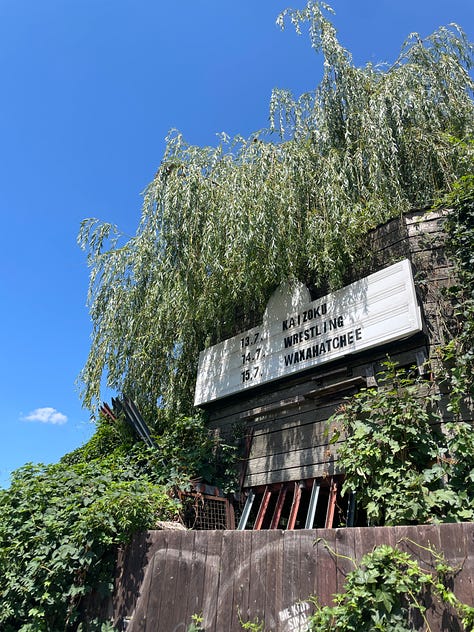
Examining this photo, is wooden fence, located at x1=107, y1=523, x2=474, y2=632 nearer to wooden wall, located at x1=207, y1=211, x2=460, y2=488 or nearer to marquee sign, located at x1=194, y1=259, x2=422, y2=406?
wooden wall, located at x1=207, y1=211, x2=460, y2=488

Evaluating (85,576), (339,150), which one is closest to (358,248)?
(339,150)

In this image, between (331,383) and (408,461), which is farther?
(331,383)

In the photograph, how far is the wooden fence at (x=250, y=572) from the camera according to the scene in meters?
2.33

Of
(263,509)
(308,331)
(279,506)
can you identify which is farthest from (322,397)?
(263,509)

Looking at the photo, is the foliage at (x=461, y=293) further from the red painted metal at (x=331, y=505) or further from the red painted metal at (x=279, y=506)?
the red painted metal at (x=279, y=506)

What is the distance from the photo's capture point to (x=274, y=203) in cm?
585

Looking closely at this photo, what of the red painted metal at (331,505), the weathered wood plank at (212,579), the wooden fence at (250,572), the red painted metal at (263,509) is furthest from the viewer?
the red painted metal at (263,509)

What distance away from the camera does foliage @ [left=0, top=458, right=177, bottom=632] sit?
141 inches

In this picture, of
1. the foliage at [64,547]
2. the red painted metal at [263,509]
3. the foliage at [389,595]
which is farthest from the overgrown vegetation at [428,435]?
the foliage at [64,547]

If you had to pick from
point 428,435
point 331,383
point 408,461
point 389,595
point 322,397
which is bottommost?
point 389,595

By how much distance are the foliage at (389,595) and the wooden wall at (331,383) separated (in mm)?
2511

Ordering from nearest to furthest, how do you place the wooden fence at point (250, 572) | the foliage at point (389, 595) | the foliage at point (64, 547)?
the foliage at point (389, 595) < the wooden fence at point (250, 572) < the foliage at point (64, 547)

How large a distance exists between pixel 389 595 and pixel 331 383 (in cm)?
310

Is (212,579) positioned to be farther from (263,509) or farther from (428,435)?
(263,509)
